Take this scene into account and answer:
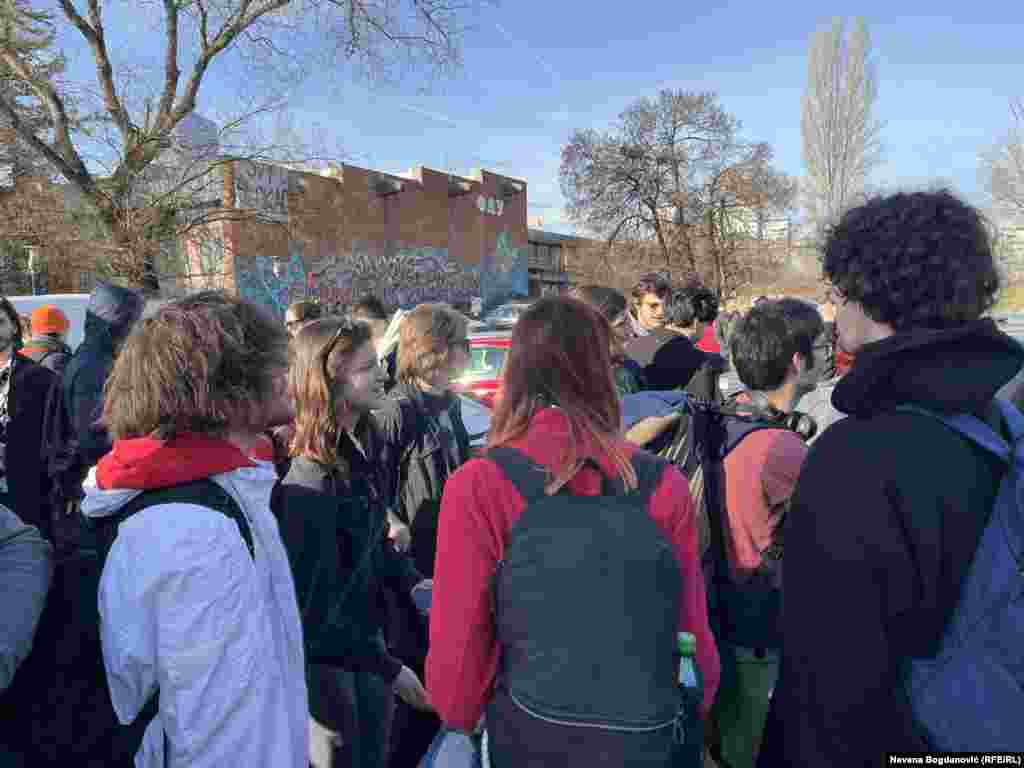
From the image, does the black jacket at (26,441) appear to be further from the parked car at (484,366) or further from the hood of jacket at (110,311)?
the parked car at (484,366)

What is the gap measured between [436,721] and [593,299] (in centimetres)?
236

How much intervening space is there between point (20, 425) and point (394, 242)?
1206 inches

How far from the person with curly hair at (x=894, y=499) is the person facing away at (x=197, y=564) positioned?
1.10 meters

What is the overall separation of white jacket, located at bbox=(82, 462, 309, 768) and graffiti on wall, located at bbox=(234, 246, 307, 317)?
72.4ft

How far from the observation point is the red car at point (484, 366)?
23.6 ft

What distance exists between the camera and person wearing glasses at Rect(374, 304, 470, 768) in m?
2.94

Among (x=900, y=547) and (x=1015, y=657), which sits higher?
(x=900, y=547)

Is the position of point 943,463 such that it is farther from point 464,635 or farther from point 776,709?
point 464,635

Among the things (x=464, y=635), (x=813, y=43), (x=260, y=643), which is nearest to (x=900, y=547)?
(x=464, y=635)

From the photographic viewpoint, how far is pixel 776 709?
1.38m

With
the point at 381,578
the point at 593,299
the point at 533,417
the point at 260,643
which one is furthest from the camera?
the point at 593,299

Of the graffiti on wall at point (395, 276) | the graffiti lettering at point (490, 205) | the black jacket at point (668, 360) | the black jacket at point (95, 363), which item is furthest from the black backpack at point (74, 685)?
the graffiti lettering at point (490, 205)

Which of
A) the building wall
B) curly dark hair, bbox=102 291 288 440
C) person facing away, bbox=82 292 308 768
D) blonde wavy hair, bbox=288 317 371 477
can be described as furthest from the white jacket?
the building wall

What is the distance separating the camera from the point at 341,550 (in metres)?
2.11
